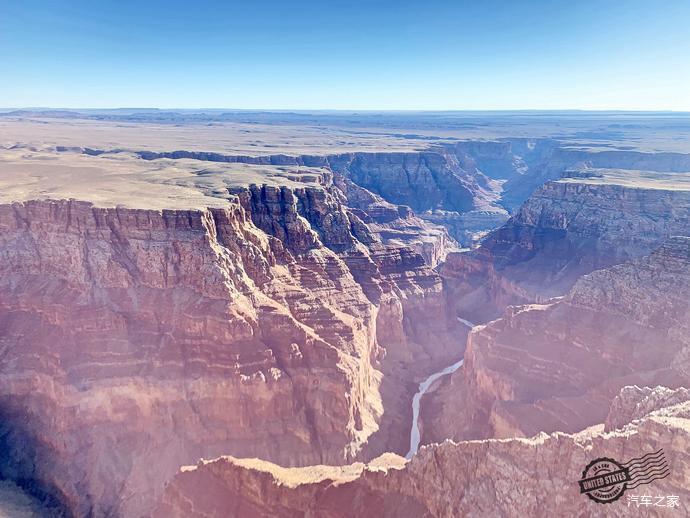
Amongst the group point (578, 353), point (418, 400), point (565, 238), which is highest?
point (578, 353)

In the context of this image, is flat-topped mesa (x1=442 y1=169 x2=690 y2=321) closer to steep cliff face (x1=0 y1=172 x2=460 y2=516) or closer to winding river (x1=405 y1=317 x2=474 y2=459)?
winding river (x1=405 y1=317 x2=474 y2=459)

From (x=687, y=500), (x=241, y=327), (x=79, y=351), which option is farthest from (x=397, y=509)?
(x=79, y=351)

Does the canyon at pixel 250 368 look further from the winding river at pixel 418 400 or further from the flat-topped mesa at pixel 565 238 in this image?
the flat-topped mesa at pixel 565 238

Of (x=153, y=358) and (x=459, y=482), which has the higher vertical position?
(x=459, y=482)

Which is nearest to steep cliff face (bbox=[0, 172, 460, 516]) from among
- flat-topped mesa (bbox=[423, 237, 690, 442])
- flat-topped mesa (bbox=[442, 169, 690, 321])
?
flat-topped mesa (bbox=[423, 237, 690, 442])

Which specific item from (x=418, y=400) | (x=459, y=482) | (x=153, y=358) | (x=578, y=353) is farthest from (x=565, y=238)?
(x=459, y=482)

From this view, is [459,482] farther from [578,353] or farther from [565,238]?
[565,238]

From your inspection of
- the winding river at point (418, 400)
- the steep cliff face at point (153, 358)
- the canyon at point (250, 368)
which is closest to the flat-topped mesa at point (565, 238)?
the winding river at point (418, 400)
